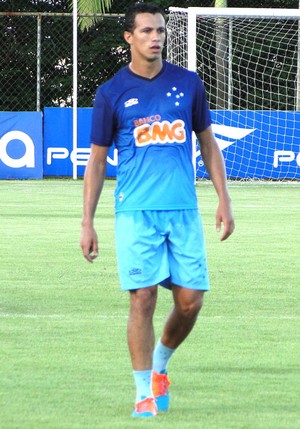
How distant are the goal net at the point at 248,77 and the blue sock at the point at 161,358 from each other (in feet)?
64.1

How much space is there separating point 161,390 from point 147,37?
1.78 metres

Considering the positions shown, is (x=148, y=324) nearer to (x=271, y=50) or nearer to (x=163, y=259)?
(x=163, y=259)

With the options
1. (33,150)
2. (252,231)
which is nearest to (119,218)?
(252,231)

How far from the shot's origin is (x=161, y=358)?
7074 mm

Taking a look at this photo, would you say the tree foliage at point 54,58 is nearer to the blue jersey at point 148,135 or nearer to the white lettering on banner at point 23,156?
the white lettering on banner at point 23,156

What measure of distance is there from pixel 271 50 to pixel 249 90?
1.62 metres

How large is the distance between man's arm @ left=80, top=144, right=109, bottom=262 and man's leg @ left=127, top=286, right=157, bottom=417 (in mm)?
328

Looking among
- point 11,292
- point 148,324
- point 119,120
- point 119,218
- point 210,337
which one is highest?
point 119,120

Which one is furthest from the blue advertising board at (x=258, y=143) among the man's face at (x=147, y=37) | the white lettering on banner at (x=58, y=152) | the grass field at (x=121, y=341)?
the man's face at (x=147, y=37)

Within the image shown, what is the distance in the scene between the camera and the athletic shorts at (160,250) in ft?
22.3

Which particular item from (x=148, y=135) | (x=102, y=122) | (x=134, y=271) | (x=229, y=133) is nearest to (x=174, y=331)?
(x=134, y=271)

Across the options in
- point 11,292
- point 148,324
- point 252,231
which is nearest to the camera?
point 148,324

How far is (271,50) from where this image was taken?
3409 centimetres

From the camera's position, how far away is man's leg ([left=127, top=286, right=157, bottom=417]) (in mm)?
6781
